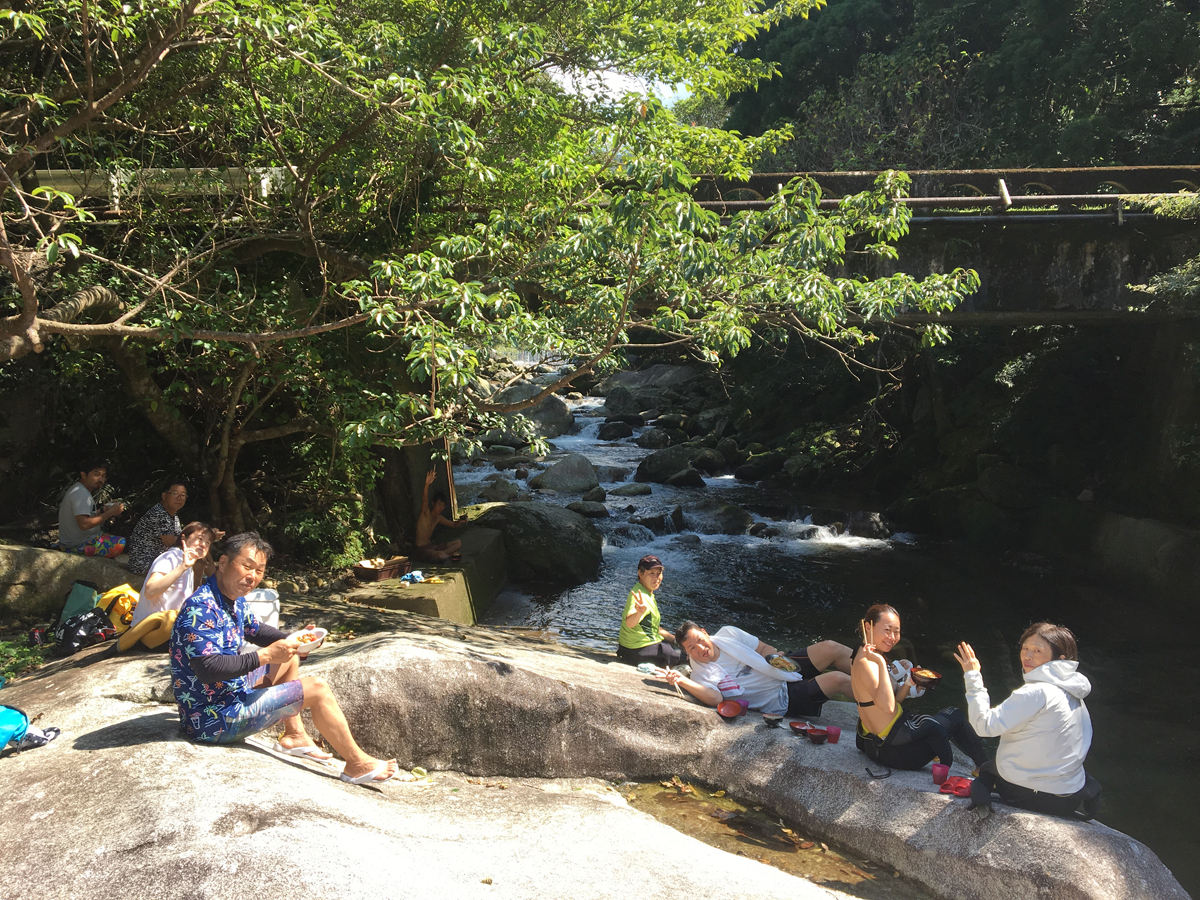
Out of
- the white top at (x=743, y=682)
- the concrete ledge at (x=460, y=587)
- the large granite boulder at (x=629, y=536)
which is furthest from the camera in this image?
the large granite boulder at (x=629, y=536)

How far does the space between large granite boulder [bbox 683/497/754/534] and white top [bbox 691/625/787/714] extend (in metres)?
9.59

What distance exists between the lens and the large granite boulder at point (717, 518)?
1574 cm

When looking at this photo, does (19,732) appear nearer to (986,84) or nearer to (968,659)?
(968,659)

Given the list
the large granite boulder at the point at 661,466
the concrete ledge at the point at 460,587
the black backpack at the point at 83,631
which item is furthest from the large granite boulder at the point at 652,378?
the black backpack at the point at 83,631

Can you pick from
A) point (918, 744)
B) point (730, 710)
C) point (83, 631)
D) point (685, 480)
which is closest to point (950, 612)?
point (730, 710)

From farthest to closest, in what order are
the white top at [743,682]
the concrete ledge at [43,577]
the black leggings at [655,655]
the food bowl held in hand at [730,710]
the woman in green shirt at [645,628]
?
the concrete ledge at [43,577] → the black leggings at [655,655] → the woman in green shirt at [645,628] → the white top at [743,682] → the food bowl held in hand at [730,710]

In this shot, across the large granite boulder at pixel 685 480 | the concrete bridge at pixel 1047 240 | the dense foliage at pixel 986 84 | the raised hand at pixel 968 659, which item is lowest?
the large granite boulder at pixel 685 480

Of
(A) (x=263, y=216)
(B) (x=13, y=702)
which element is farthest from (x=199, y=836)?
(A) (x=263, y=216)

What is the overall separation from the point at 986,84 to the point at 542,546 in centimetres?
1499

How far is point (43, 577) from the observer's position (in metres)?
7.21

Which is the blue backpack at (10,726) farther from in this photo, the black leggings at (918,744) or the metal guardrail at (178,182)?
the metal guardrail at (178,182)

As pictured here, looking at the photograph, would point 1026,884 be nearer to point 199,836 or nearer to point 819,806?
point 819,806

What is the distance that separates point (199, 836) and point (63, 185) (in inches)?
292

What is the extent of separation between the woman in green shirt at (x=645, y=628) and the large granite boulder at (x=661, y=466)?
475 inches
